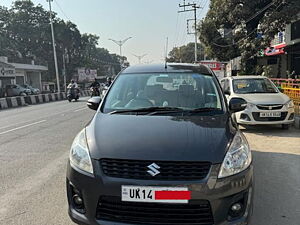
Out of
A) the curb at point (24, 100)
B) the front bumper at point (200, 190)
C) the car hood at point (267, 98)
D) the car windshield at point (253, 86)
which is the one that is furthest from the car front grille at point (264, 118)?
the curb at point (24, 100)

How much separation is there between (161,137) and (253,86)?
7.28m

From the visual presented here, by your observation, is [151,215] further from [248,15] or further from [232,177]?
[248,15]

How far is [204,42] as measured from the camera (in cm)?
2281

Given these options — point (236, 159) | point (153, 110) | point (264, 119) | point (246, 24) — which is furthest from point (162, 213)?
point (246, 24)

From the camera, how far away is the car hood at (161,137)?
2.67 metres

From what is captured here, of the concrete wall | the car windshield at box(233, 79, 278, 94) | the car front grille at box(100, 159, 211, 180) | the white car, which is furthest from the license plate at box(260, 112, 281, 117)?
the concrete wall

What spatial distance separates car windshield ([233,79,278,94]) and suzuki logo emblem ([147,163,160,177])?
23.7ft

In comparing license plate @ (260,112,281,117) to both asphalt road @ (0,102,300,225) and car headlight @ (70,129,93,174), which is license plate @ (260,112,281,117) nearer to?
asphalt road @ (0,102,300,225)

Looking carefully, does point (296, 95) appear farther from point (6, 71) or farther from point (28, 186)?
point (6, 71)

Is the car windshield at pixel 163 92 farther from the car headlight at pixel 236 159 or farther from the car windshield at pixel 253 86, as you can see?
the car windshield at pixel 253 86

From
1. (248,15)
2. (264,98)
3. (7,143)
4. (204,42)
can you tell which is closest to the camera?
(7,143)

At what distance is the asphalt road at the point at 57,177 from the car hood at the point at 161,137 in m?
1.11

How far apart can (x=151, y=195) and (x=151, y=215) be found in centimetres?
17

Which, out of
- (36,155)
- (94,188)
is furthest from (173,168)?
(36,155)
